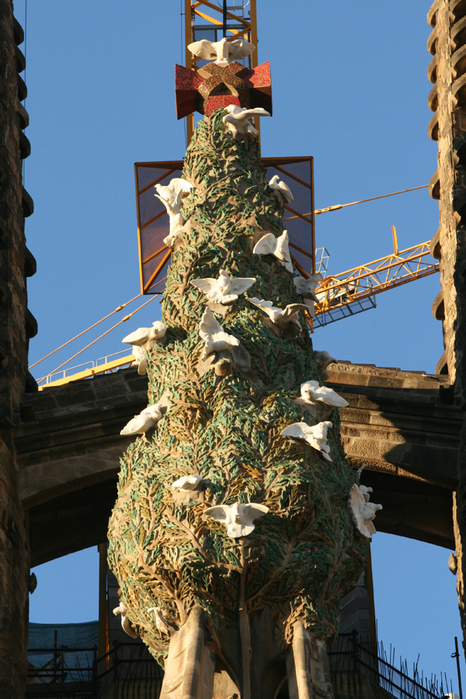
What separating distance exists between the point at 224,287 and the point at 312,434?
5.25 ft

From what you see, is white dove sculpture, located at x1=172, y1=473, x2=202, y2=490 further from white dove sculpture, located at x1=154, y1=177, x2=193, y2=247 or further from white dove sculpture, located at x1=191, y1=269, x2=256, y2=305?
white dove sculpture, located at x1=154, y1=177, x2=193, y2=247

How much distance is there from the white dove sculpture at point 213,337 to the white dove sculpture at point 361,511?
4.56 ft

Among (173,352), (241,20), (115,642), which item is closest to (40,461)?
(115,642)

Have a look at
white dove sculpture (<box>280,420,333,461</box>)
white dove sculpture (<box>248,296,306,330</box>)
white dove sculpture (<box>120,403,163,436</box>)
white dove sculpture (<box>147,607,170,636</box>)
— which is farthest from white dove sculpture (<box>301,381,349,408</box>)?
white dove sculpture (<box>147,607,170,636</box>)

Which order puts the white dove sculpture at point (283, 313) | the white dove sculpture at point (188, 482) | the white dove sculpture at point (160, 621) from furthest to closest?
1. the white dove sculpture at point (283, 313)
2. the white dove sculpture at point (188, 482)
3. the white dove sculpture at point (160, 621)

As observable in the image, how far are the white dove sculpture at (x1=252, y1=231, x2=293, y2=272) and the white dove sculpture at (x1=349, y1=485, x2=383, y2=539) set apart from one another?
2124 millimetres

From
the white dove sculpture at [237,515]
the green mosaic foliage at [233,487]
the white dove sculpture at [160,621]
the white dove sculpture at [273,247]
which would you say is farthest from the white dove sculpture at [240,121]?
the white dove sculpture at [160,621]

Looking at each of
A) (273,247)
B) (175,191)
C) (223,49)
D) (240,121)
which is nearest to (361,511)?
(273,247)

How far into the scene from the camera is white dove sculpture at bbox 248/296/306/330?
35.4 feet

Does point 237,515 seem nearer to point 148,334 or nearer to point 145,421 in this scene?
point 145,421

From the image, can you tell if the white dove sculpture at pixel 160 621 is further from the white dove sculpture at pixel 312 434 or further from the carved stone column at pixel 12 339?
the carved stone column at pixel 12 339

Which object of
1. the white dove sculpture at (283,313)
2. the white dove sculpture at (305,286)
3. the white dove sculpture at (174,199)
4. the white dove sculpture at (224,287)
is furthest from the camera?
the white dove sculpture at (174,199)

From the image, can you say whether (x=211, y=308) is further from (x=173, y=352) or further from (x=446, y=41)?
(x=446, y=41)

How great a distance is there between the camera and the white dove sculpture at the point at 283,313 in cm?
1080
